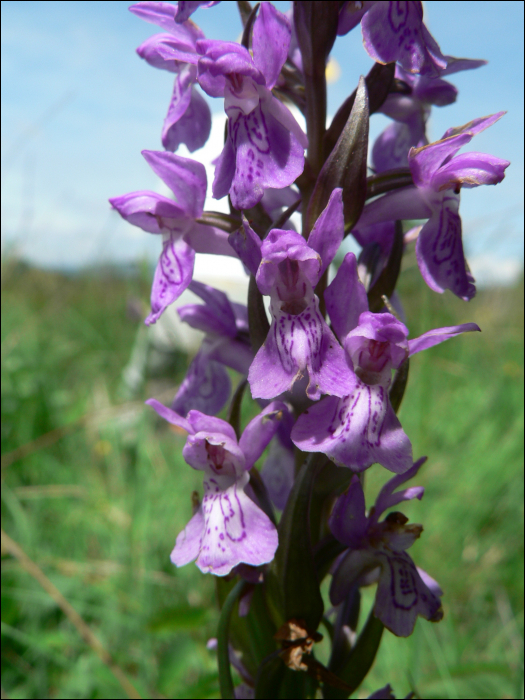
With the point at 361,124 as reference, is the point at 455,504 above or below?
below

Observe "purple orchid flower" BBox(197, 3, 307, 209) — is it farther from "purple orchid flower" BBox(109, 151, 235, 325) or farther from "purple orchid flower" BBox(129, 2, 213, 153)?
"purple orchid flower" BBox(129, 2, 213, 153)

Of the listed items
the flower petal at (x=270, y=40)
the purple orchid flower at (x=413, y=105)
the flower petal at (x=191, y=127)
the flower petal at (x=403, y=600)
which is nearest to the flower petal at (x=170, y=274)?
the flower petal at (x=191, y=127)

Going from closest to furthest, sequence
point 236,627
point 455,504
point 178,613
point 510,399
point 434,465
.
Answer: point 236,627 → point 178,613 → point 455,504 → point 434,465 → point 510,399

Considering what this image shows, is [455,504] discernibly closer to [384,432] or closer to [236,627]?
[236,627]

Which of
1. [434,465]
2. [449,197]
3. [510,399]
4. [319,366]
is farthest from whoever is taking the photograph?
[510,399]

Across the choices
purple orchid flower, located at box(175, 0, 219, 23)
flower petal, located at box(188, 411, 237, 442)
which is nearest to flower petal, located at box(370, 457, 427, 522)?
flower petal, located at box(188, 411, 237, 442)

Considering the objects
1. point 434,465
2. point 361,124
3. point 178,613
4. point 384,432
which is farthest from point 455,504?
point 361,124

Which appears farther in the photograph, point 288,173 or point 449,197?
point 449,197
